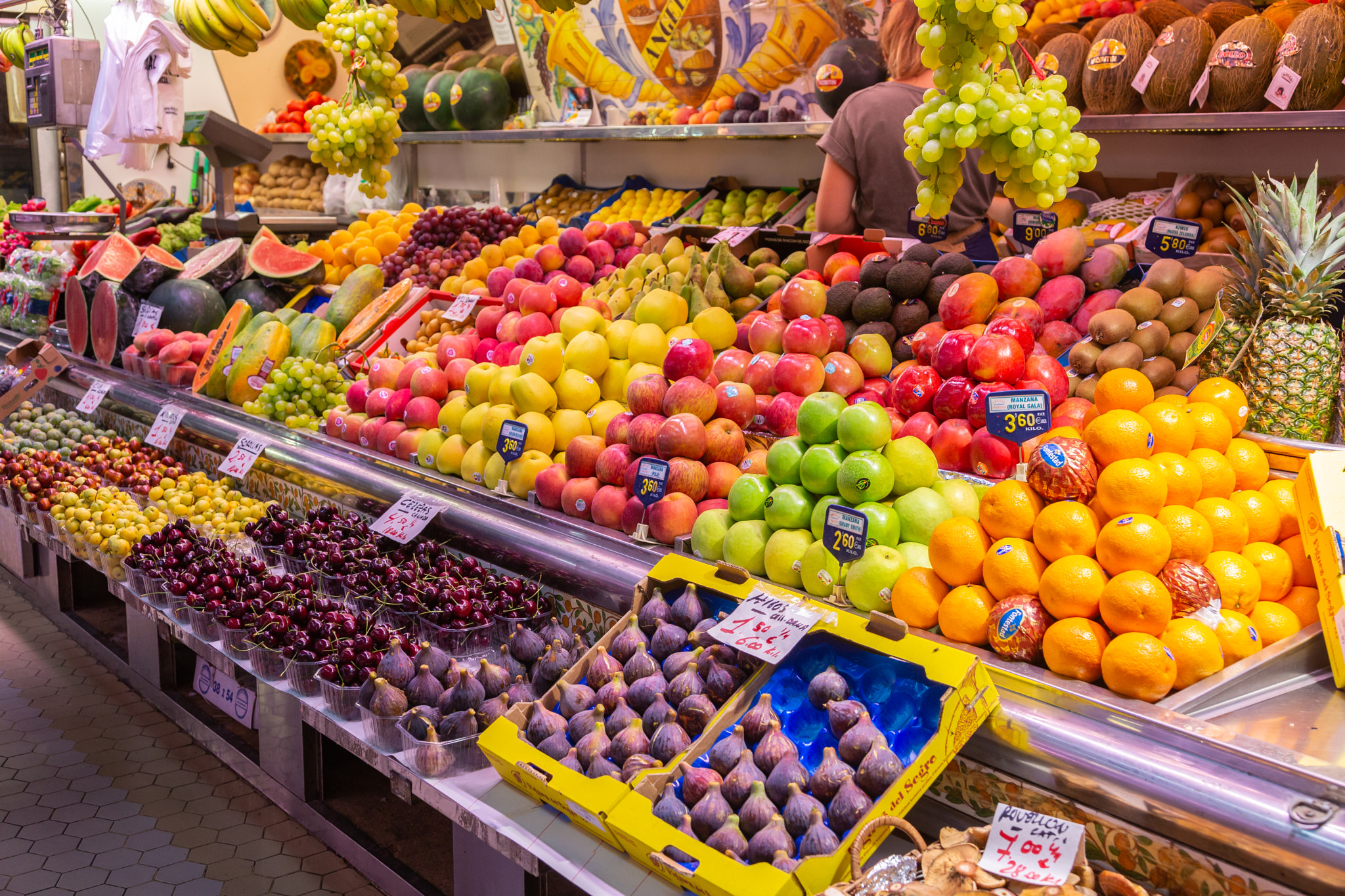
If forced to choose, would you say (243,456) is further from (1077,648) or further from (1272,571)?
(1272,571)

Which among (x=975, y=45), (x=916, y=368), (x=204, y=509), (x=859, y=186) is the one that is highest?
(x=975, y=45)

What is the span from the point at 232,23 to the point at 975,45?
4385 mm

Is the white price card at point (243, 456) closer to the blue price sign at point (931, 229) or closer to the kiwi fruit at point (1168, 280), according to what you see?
the blue price sign at point (931, 229)

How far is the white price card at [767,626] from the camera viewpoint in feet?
5.26

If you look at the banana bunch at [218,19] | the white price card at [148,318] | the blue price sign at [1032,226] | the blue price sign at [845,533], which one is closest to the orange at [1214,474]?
the blue price sign at [845,533]

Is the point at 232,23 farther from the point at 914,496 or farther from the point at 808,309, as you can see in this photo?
the point at 914,496

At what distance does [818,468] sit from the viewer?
1.95 metres

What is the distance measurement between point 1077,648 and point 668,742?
663 millimetres

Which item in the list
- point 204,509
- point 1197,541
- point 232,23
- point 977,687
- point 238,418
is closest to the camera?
point 977,687

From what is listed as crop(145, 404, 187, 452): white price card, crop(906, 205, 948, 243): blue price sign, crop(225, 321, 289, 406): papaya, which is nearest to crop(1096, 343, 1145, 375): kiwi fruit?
crop(906, 205, 948, 243): blue price sign

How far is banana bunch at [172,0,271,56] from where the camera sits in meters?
5.03

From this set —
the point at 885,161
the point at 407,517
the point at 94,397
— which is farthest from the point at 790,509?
the point at 94,397

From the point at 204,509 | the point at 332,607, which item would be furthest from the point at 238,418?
the point at 332,607

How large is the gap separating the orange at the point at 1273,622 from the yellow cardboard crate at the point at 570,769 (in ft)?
2.83
